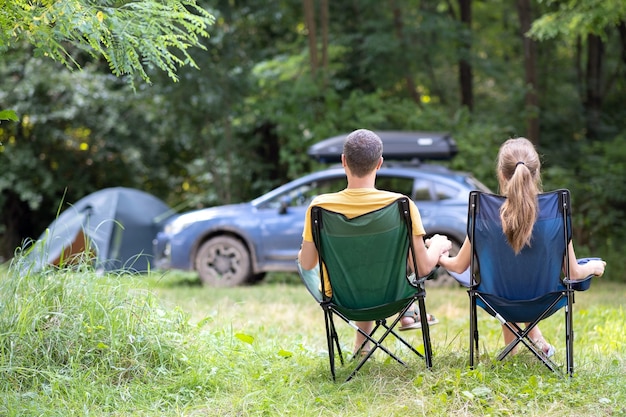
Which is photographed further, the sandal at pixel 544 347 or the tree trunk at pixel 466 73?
the tree trunk at pixel 466 73

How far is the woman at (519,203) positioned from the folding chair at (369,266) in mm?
276

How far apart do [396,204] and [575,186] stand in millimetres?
10411

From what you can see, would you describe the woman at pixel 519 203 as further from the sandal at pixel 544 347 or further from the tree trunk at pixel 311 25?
the tree trunk at pixel 311 25

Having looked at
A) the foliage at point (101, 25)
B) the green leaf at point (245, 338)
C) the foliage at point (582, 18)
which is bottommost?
the green leaf at point (245, 338)

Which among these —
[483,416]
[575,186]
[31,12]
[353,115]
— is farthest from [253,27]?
[483,416]

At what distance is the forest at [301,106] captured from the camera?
A: 14.2 m

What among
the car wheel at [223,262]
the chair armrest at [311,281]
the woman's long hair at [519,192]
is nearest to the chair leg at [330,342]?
the chair armrest at [311,281]

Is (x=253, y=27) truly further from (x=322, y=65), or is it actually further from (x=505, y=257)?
(x=505, y=257)

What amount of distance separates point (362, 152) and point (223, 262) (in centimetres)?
617

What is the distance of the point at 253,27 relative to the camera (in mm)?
15883

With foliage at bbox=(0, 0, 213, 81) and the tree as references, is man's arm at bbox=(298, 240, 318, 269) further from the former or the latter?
the tree

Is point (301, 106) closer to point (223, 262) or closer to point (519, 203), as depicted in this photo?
point (223, 262)

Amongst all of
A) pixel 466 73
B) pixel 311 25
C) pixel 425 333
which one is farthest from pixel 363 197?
pixel 466 73

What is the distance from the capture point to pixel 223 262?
10078 millimetres
